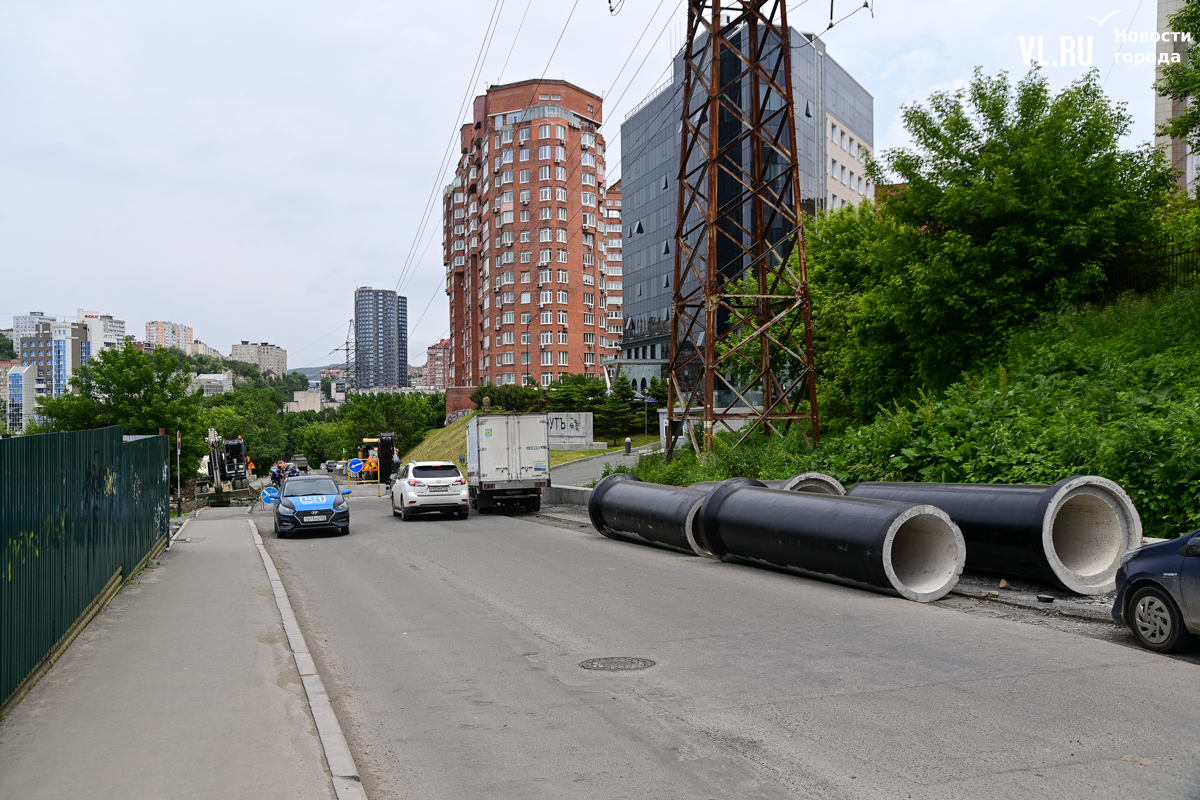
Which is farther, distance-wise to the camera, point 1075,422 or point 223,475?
point 223,475

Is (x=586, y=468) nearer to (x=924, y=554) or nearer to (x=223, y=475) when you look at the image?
(x=223, y=475)

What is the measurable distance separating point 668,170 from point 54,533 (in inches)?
2682

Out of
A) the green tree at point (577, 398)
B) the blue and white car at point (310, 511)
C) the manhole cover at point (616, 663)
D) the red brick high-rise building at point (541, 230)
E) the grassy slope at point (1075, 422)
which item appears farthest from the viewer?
the red brick high-rise building at point (541, 230)

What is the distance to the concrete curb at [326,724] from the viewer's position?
4895 mm

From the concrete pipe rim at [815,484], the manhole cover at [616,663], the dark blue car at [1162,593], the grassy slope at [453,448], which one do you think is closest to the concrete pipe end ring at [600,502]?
the concrete pipe rim at [815,484]

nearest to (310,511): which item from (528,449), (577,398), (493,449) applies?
(493,449)

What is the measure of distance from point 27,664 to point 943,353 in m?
18.8

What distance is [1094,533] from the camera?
1124 centimetres

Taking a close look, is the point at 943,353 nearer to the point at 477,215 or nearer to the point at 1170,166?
the point at 1170,166

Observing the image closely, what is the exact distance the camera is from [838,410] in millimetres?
27531

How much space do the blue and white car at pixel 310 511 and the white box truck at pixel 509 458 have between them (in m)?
5.63

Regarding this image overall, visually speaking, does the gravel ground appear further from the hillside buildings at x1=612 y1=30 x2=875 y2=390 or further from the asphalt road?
the hillside buildings at x1=612 y1=30 x2=875 y2=390

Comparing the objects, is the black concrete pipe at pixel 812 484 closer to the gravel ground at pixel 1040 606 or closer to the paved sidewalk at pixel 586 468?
the gravel ground at pixel 1040 606

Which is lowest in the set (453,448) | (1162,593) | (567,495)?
(567,495)
